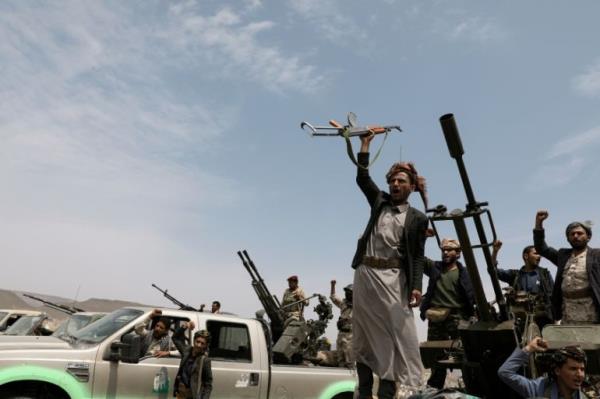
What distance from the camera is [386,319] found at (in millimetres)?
3938

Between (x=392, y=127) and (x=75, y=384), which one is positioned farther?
(x=75, y=384)

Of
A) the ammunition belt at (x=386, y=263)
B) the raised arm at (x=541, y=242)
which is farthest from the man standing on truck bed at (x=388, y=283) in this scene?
the raised arm at (x=541, y=242)

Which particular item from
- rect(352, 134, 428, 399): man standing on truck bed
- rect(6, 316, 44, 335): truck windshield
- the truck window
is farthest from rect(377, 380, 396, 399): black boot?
rect(6, 316, 44, 335): truck windshield

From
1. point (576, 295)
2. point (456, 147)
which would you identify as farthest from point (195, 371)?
point (576, 295)

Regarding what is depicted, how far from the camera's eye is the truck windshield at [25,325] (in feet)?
40.1

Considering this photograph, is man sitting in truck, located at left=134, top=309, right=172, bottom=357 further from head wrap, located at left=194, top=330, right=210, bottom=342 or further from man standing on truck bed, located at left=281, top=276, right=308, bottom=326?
man standing on truck bed, located at left=281, top=276, right=308, bottom=326

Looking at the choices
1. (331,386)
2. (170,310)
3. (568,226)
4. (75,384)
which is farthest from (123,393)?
(568,226)

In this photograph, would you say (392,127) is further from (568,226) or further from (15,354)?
(15,354)

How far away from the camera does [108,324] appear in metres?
6.45

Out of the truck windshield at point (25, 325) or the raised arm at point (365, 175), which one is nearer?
the raised arm at point (365, 175)

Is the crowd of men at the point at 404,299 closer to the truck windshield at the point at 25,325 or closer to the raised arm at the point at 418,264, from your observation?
the raised arm at the point at 418,264

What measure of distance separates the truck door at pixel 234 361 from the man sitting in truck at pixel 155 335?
0.50m

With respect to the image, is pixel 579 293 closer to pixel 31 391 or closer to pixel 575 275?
pixel 575 275

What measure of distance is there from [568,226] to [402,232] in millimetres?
2540
